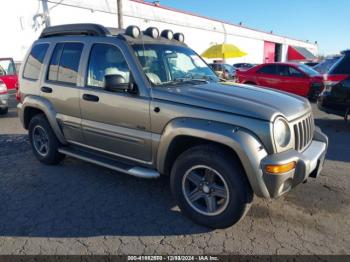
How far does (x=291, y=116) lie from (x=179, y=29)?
90.4 feet

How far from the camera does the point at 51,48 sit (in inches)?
194

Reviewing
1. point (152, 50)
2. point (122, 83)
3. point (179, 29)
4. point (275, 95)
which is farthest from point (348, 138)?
point (179, 29)

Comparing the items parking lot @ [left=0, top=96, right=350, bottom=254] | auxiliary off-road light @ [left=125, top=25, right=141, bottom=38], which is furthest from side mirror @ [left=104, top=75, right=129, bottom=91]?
parking lot @ [left=0, top=96, right=350, bottom=254]

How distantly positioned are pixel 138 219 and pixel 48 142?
7.76ft

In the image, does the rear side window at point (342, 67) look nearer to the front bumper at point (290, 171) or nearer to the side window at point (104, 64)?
the front bumper at point (290, 171)

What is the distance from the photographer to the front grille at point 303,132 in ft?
11.0

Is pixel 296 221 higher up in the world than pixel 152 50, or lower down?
lower down

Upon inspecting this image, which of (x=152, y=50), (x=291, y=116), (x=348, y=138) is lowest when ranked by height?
(x=348, y=138)

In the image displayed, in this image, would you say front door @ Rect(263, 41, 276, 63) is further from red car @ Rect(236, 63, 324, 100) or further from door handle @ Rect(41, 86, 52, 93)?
door handle @ Rect(41, 86, 52, 93)

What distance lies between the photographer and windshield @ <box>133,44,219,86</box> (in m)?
3.95

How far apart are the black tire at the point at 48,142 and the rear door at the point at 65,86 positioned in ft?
1.23

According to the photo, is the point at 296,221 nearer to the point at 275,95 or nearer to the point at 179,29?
the point at 275,95

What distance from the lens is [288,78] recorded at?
1245cm

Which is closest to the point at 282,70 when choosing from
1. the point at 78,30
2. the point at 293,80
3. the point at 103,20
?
the point at 293,80
